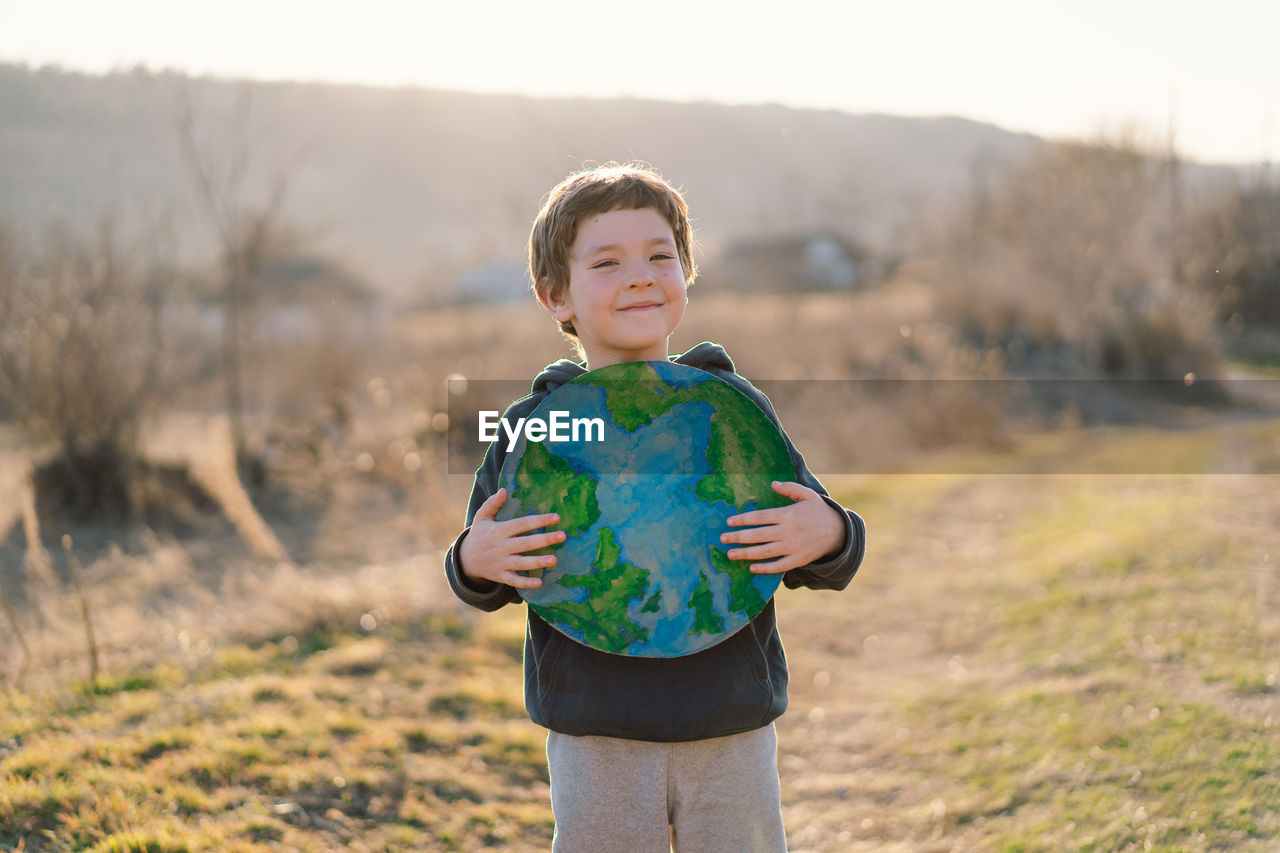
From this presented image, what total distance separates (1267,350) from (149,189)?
26114 millimetres

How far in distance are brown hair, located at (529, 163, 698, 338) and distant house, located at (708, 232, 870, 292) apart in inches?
962

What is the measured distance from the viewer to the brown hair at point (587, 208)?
5.97 ft

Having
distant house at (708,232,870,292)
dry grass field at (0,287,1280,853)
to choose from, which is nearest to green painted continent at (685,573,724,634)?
dry grass field at (0,287,1280,853)

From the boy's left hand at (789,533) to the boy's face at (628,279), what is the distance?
1.29 ft

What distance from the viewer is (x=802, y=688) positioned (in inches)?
197

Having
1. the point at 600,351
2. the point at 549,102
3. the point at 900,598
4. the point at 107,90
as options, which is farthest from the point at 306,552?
the point at 549,102

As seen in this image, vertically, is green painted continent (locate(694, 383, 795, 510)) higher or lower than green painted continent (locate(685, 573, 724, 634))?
higher

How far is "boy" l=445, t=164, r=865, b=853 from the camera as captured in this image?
65.0 inches

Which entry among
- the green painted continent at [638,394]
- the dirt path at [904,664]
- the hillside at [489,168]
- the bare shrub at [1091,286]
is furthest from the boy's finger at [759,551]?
the hillside at [489,168]

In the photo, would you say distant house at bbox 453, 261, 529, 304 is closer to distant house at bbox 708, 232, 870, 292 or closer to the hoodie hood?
distant house at bbox 708, 232, 870, 292

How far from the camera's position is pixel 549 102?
44.7ft

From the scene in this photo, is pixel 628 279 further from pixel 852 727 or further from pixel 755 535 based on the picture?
pixel 852 727

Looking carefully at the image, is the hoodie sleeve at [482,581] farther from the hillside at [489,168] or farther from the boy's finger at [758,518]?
the hillside at [489,168]

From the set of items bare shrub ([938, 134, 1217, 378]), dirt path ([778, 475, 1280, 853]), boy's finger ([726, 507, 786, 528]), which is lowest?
dirt path ([778, 475, 1280, 853])
